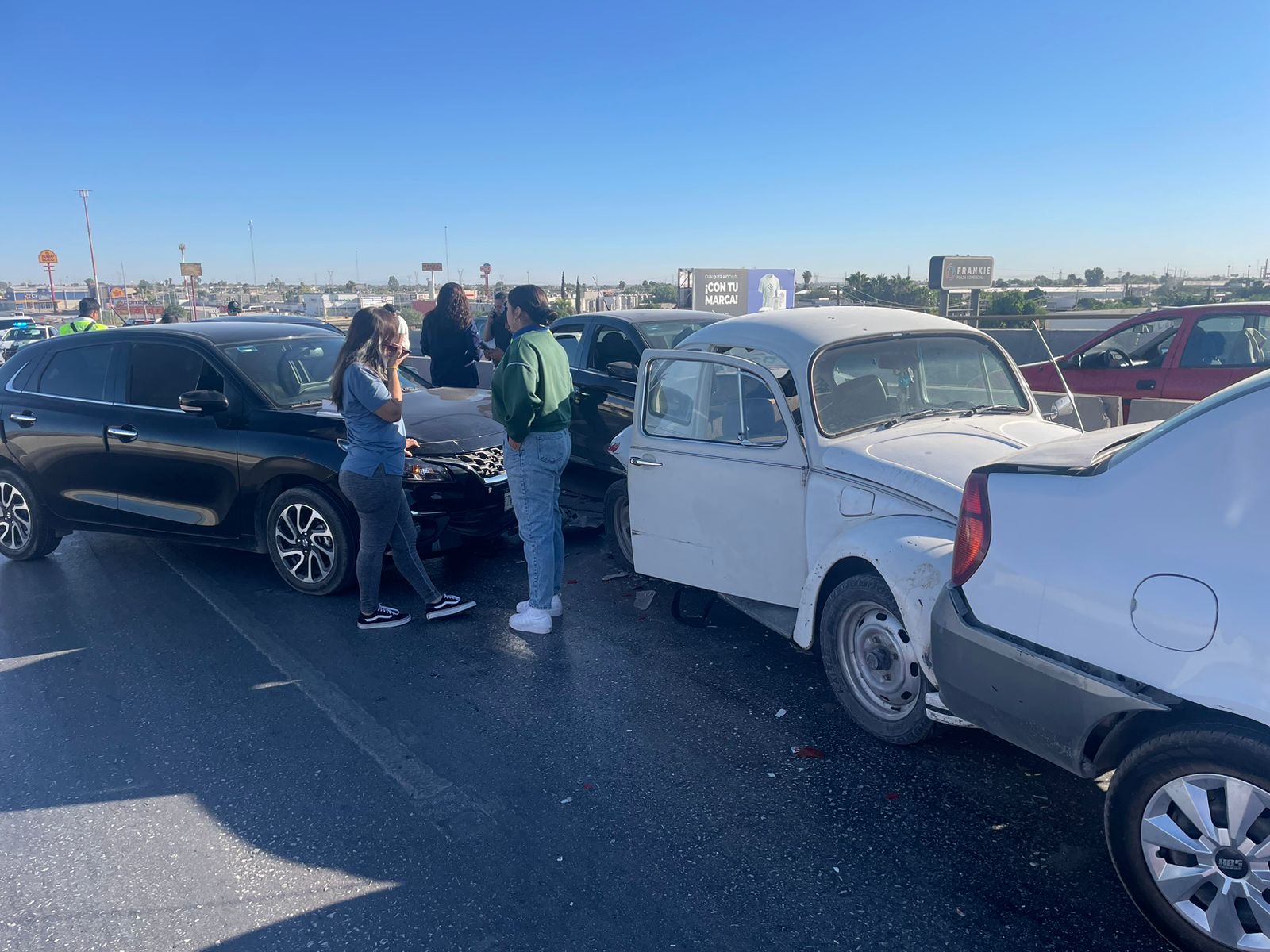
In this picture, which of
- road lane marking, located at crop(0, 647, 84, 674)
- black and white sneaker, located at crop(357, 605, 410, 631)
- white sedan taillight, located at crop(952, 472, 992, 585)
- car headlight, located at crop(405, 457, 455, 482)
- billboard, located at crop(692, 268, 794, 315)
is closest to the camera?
white sedan taillight, located at crop(952, 472, 992, 585)

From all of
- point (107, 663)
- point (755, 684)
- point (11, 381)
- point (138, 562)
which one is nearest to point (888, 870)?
point (755, 684)

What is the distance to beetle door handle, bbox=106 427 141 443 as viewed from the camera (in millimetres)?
6730

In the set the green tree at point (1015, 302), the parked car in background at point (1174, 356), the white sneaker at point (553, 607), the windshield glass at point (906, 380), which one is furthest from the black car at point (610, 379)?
the green tree at point (1015, 302)

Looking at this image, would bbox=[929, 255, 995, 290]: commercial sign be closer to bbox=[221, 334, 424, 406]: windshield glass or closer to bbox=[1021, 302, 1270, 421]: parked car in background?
bbox=[1021, 302, 1270, 421]: parked car in background

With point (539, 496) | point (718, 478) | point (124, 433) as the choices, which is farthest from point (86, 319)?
point (718, 478)

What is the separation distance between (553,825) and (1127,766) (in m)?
2.05

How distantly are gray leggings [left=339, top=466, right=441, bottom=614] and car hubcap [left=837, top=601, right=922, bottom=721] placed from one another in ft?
9.14

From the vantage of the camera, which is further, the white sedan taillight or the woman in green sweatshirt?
the woman in green sweatshirt

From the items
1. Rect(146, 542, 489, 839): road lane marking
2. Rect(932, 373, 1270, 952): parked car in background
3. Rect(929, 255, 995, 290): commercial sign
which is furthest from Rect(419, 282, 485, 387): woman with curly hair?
Rect(929, 255, 995, 290): commercial sign

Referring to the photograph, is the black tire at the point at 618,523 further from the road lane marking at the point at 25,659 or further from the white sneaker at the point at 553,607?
the road lane marking at the point at 25,659

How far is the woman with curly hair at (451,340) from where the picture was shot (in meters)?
8.61

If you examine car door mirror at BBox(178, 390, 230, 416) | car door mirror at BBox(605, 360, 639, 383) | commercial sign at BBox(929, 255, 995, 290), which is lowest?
car door mirror at BBox(178, 390, 230, 416)

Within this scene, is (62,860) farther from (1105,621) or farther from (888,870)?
(1105,621)

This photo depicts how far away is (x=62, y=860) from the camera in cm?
346
